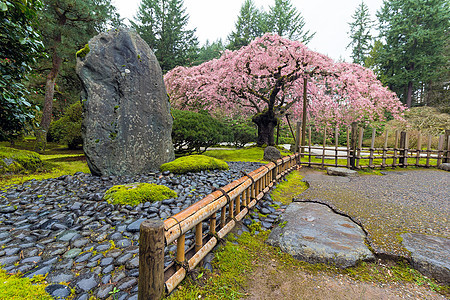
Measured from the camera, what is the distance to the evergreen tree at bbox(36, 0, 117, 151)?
8.91m

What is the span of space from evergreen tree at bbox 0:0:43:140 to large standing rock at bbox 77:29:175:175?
96cm

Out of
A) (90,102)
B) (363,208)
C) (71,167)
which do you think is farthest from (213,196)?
(71,167)

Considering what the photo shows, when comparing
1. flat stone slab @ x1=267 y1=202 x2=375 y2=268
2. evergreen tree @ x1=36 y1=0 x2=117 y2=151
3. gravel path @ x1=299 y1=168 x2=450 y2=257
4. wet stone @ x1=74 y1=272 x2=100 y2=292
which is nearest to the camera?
wet stone @ x1=74 y1=272 x2=100 y2=292

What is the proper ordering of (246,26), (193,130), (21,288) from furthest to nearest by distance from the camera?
(246,26)
(193,130)
(21,288)

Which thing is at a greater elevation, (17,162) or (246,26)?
(246,26)

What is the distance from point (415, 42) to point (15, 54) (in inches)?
1242

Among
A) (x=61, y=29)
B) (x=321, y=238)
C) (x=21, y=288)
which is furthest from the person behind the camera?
(x=61, y=29)

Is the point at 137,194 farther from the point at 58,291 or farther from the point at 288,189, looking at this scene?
the point at 288,189

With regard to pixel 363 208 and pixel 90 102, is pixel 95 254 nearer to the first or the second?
pixel 90 102

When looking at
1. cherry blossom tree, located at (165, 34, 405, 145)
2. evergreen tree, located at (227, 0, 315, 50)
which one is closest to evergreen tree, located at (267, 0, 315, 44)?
evergreen tree, located at (227, 0, 315, 50)

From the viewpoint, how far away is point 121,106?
4871mm

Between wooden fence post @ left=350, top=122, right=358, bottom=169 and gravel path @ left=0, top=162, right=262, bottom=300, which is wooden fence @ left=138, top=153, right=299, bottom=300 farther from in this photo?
wooden fence post @ left=350, top=122, right=358, bottom=169

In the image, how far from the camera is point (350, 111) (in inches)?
420

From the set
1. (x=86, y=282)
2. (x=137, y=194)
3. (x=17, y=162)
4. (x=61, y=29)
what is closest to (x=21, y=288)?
(x=86, y=282)
